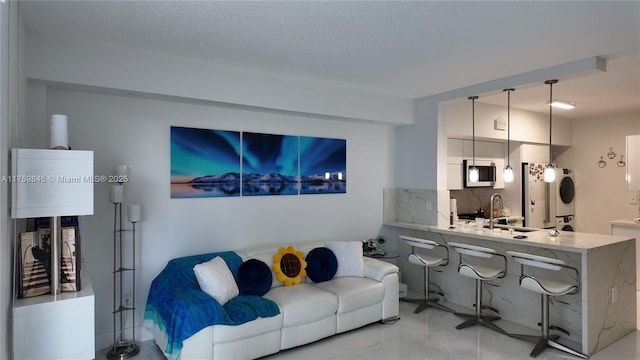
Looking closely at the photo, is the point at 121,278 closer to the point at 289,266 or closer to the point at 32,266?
the point at 32,266

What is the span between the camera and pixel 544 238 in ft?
13.1

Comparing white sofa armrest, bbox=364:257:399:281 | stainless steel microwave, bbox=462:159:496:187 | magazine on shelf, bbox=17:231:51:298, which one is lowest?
white sofa armrest, bbox=364:257:399:281

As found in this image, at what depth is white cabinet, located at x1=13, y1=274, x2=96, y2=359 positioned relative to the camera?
196 centimetres

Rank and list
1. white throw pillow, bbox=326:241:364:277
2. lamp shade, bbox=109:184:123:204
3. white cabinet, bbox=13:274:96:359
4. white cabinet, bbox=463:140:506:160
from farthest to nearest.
A: white cabinet, bbox=463:140:506:160 < white throw pillow, bbox=326:241:364:277 < lamp shade, bbox=109:184:123:204 < white cabinet, bbox=13:274:96:359

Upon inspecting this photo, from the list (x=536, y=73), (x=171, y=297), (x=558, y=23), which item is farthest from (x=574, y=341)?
(x=171, y=297)

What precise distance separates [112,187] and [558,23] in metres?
3.66

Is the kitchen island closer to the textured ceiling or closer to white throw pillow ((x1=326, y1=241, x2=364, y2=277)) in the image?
white throw pillow ((x1=326, y1=241, x2=364, y2=277))

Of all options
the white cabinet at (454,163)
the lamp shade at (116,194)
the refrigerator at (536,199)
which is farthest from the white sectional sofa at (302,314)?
the refrigerator at (536,199)

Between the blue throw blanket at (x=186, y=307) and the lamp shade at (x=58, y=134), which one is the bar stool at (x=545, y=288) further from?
the lamp shade at (x=58, y=134)

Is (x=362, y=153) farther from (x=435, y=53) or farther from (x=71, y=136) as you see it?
(x=71, y=136)

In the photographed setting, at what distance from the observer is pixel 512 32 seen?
2879 millimetres

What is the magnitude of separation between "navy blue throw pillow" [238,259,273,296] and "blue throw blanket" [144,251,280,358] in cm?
8

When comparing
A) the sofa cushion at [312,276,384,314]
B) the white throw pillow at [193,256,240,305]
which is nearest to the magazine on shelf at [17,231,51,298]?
the white throw pillow at [193,256,240,305]

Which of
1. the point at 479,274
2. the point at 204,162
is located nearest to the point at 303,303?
the point at 204,162
